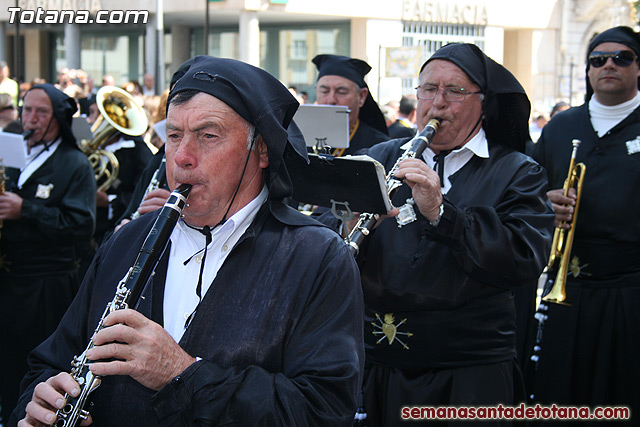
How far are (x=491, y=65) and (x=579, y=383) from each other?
7.10 ft

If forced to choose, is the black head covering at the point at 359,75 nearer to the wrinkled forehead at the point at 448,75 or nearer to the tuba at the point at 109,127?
the tuba at the point at 109,127

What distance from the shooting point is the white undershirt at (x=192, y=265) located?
2342 millimetres

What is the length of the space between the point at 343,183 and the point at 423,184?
34 cm

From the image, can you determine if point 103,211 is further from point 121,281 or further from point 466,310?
point 121,281

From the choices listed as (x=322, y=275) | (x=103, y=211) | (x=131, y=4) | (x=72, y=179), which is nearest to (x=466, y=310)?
(x=322, y=275)

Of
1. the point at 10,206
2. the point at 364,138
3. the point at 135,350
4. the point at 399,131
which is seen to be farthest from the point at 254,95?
the point at 399,131

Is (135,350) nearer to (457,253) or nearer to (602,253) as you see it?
(457,253)

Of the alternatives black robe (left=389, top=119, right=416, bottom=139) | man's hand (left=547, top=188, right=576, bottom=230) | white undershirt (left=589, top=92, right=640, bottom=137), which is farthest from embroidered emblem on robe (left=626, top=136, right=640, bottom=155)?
black robe (left=389, top=119, right=416, bottom=139)

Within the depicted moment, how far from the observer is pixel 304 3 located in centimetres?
2741

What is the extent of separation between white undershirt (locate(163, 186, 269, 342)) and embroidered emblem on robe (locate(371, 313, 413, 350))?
142cm

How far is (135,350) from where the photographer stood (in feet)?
6.73

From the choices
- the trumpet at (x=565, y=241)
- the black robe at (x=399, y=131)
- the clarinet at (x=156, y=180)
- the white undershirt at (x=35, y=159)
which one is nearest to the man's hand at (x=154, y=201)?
the clarinet at (x=156, y=180)

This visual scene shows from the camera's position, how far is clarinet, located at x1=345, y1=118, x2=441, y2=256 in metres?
3.47

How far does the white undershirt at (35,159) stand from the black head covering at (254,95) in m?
3.68
